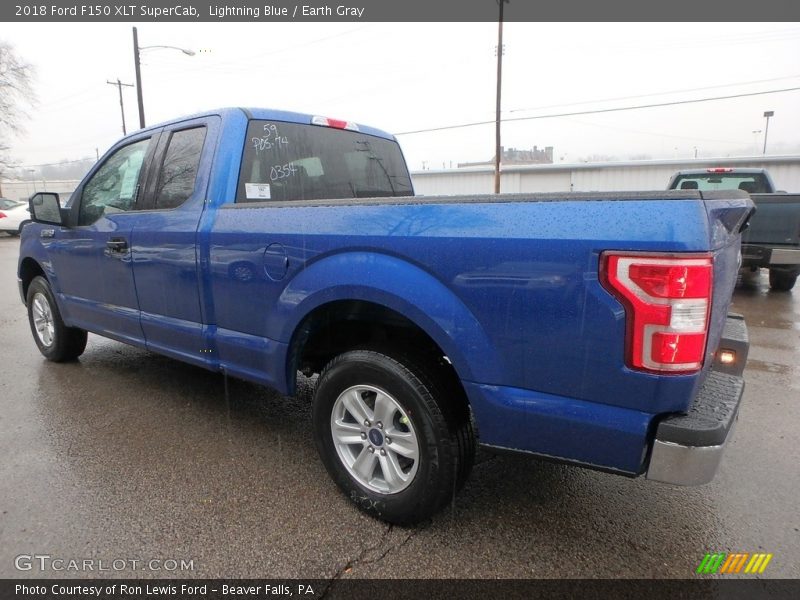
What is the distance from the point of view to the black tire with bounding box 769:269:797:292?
8.20 meters

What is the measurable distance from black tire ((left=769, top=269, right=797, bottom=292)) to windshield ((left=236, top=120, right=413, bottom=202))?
732 centimetres

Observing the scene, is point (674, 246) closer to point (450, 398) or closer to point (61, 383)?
point (450, 398)

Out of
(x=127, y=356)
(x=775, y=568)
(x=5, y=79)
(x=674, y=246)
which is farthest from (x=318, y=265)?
(x=5, y=79)

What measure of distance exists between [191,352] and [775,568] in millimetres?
3143

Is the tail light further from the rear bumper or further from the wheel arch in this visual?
the wheel arch

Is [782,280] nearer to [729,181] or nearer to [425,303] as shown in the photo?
[729,181]

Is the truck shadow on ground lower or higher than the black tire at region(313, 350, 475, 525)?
lower

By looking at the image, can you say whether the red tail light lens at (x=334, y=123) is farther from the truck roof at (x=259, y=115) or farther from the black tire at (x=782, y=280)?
the black tire at (x=782, y=280)

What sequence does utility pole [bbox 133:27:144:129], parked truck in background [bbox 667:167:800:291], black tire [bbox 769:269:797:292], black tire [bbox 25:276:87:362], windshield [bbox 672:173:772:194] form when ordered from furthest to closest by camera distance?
utility pole [bbox 133:27:144:129] < windshield [bbox 672:173:772:194] < black tire [bbox 769:269:797:292] < parked truck in background [bbox 667:167:800:291] < black tire [bbox 25:276:87:362]

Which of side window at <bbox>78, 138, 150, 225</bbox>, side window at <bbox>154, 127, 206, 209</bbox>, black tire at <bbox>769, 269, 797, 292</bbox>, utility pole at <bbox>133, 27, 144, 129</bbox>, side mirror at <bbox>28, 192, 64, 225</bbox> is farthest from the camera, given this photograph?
utility pole at <bbox>133, 27, 144, 129</bbox>

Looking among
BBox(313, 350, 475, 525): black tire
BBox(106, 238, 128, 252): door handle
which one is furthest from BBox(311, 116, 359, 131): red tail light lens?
BBox(313, 350, 475, 525): black tire

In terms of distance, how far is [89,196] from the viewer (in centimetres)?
410

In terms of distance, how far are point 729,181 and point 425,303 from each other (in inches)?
368

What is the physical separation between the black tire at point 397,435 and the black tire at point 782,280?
328 inches
